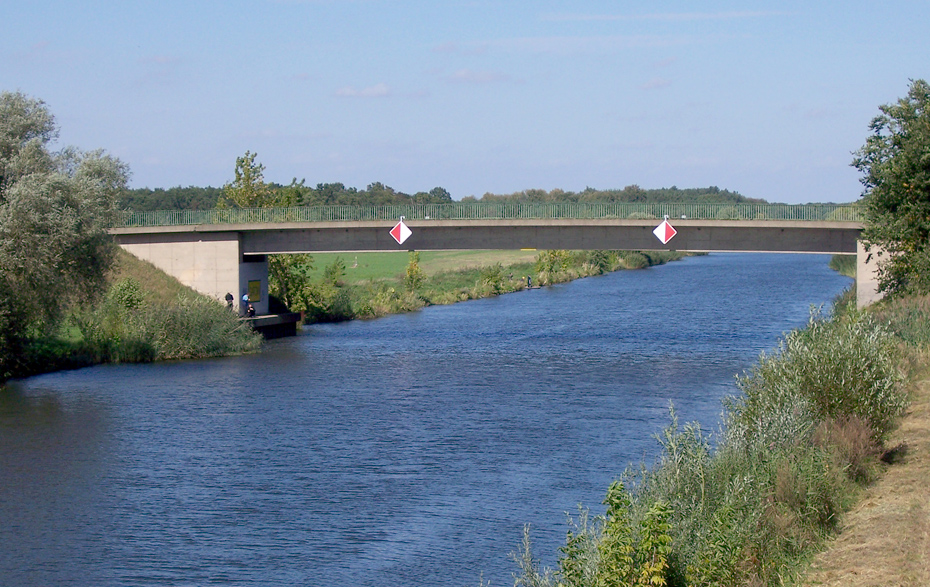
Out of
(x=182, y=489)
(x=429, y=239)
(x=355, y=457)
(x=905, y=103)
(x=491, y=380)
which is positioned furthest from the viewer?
(x=429, y=239)

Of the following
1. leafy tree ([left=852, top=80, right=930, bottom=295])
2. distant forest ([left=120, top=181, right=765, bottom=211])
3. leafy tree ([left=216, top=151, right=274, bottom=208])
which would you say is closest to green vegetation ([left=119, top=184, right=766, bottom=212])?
distant forest ([left=120, top=181, right=765, bottom=211])

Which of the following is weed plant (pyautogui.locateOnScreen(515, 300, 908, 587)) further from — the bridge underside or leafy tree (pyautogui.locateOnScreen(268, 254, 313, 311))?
leafy tree (pyautogui.locateOnScreen(268, 254, 313, 311))

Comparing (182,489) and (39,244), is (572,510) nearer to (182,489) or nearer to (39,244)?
(182,489)

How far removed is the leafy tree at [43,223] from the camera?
33438mm

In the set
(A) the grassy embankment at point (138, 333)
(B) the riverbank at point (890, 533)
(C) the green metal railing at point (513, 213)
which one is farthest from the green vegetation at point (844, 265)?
(B) the riverbank at point (890, 533)

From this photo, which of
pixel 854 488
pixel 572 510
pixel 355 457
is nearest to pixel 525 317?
pixel 355 457

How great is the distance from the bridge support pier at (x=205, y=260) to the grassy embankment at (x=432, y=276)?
26.9ft

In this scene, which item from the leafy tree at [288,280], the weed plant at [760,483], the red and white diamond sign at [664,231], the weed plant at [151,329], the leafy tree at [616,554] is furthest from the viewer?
the leafy tree at [288,280]

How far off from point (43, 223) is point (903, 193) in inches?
1086

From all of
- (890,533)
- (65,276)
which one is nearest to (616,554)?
(890,533)

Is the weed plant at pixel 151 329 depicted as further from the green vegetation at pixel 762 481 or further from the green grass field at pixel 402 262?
the green grass field at pixel 402 262

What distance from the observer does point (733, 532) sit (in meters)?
12.3

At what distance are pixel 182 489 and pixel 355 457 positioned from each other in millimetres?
4378

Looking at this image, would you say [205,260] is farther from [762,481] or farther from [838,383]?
[762,481]
